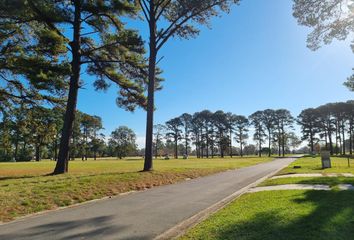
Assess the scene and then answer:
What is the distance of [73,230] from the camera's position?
703cm

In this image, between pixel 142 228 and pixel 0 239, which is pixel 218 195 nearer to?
Result: pixel 142 228

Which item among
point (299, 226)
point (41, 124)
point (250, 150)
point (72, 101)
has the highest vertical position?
point (250, 150)

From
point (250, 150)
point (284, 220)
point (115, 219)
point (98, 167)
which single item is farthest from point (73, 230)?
point (250, 150)

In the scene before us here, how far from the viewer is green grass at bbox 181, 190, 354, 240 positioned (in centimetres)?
577

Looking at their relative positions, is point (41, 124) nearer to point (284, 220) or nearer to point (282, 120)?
point (284, 220)

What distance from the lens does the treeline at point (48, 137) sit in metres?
20.4

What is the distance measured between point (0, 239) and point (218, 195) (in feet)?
26.6

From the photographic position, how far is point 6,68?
671 inches

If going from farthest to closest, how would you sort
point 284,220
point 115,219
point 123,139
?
point 123,139, point 115,219, point 284,220

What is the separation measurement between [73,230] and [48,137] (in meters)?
15.2

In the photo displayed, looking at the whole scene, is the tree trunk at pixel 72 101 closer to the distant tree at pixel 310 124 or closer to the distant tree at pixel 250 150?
the distant tree at pixel 310 124

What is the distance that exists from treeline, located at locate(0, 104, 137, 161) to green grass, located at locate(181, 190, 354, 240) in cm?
1503

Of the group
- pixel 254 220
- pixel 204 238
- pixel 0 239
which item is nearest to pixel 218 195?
pixel 254 220

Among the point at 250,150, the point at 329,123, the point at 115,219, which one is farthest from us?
the point at 250,150
